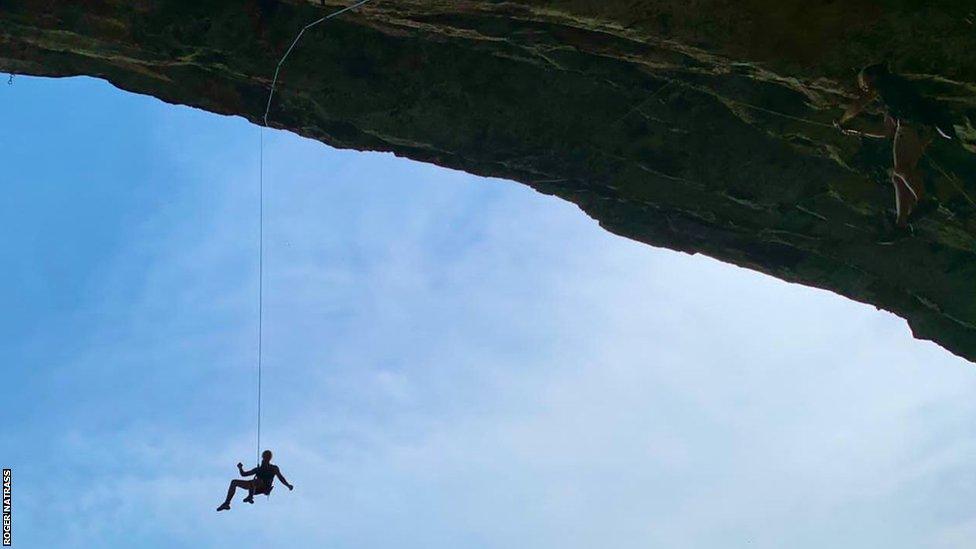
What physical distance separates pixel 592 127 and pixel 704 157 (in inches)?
91.0

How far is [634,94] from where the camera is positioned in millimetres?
14266

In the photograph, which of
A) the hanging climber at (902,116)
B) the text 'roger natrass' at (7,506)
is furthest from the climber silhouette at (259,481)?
the hanging climber at (902,116)

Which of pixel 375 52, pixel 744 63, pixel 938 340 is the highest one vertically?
pixel 375 52

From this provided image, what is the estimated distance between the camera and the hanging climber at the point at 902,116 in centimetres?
1172

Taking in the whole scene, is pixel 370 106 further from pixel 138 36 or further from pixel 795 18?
pixel 795 18

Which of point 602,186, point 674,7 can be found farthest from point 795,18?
point 602,186

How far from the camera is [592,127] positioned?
1498cm

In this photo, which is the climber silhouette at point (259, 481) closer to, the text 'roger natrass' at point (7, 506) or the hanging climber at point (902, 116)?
the text 'roger natrass' at point (7, 506)

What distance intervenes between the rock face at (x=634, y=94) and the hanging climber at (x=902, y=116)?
27 centimetres

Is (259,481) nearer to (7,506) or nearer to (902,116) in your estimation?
(7,506)

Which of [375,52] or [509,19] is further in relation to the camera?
[375,52]

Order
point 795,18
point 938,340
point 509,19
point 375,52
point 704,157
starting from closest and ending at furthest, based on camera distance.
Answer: point 795,18 → point 509,19 → point 375,52 → point 704,157 → point 938,340

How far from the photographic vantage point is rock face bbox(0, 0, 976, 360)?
449 inches

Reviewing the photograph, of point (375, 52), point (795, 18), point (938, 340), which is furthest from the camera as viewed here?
point (938, 340)
